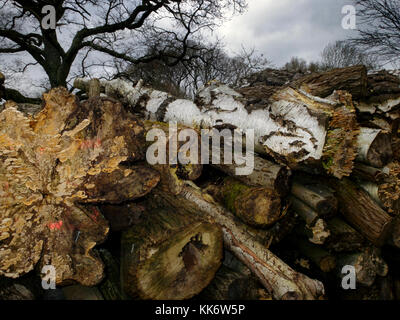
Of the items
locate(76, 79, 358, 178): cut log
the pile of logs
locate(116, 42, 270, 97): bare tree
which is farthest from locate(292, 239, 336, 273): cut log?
locate(116, 42, 270, 97): bare tree

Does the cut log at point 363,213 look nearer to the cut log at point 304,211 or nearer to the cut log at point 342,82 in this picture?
the cut log at point 304,211

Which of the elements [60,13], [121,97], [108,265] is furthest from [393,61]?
[60,13]

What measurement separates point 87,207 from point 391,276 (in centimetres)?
290

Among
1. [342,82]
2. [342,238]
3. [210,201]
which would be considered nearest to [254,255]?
[210,201]

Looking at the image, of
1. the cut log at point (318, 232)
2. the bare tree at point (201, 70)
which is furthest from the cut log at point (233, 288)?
the bare tree at point (201, 70)

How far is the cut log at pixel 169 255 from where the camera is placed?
4.71 ft

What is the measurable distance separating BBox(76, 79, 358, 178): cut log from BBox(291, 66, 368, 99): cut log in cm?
27

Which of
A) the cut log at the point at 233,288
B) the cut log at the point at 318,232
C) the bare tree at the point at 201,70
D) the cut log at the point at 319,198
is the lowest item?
the cut log at the point at 233,288

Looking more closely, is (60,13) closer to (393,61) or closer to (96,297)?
(96,297)

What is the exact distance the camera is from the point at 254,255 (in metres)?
1.80

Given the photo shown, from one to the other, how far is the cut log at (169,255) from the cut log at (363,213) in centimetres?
129

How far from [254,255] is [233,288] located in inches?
11.2

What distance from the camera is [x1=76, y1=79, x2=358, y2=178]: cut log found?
1.88 metres

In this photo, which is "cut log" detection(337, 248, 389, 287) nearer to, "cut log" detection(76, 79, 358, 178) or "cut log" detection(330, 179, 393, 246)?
"cut log" detection(330, 179, 393, 246)
